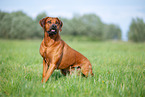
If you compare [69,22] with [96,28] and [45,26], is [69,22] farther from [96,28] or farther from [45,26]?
[45,26]

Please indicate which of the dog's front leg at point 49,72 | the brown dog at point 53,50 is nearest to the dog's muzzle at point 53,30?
the brown dog at point 53,50

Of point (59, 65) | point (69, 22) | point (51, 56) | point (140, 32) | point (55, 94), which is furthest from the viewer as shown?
point (69, 22)

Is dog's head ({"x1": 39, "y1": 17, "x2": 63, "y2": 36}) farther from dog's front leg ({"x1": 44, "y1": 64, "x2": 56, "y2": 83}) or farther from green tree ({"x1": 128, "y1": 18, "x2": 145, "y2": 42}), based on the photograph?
green tree ({"x1": 128, "y1": 18, "x2": 145, "y2": 42})

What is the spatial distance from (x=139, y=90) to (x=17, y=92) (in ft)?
9.16

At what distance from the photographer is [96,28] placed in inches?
1620

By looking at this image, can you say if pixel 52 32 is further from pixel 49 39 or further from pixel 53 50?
pixel 53 50

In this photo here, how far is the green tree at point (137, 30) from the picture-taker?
1889 cm

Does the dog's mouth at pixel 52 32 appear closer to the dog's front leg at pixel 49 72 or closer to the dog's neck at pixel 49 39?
the dog's neck at pixel 49 39

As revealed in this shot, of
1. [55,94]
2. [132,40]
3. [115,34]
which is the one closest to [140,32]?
[132,40]

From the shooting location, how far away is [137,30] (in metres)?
19.4

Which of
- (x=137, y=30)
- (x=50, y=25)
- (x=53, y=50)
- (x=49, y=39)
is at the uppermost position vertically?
(x=137, y=30)

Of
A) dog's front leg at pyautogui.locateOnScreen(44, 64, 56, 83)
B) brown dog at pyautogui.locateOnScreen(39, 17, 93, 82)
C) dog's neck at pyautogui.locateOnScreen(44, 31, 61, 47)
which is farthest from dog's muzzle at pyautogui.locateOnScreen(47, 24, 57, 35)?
dog's front leg at pyautogui.locateOnScreen(44, 64, 56, 83)

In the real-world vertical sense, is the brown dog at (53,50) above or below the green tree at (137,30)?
below

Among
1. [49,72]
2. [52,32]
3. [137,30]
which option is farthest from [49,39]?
[137,30]
